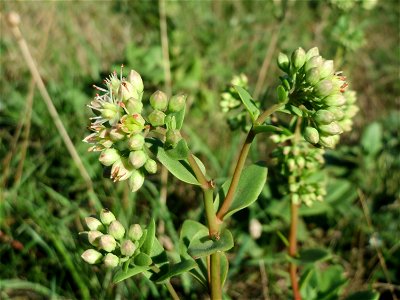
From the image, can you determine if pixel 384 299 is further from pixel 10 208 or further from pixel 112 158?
pixel 10 208

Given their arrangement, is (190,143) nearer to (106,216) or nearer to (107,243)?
(106,216)

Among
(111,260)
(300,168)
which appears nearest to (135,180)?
(111,260)

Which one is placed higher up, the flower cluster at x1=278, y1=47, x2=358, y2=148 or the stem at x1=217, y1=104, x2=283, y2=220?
the flower cluster at x1=278, y1=47, x2=358, y2=148

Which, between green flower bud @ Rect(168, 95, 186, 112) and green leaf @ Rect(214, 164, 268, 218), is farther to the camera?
green leaf @ Rect(214, 164, 268, 218)

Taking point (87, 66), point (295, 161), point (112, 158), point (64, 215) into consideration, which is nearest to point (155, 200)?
point (64, 215)

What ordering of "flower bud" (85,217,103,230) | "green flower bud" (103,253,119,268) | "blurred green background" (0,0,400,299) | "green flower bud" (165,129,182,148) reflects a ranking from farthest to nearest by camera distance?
"blurred green background" (0,0,400,299)
"flower bud" (85,217,103,230)
"green flower bud" (103,253,119,268)
"green flower bud" (165,129,182,148)

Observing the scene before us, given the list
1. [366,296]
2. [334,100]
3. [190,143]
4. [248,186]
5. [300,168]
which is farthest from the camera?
[190,143]

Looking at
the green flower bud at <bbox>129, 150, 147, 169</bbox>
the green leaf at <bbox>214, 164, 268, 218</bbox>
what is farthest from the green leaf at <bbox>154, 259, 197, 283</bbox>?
the green flower bud at <bbox>129, 150, 147, 169</bbox>

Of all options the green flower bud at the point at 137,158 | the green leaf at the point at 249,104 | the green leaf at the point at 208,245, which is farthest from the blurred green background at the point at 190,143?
the green leaf at the point at 249,104

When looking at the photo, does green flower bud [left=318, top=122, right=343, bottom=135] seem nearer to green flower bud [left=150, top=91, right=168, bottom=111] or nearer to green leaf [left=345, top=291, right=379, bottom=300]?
green flower bud [left=150, top=91, right=168, bottom=111]
